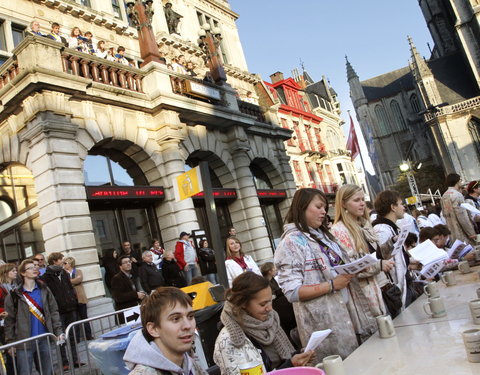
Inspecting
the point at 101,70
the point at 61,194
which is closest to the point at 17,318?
the point at 61,194

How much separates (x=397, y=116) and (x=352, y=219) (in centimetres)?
7528

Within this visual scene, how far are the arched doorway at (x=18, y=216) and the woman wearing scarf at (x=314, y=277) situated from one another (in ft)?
31.8

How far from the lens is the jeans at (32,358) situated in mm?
5293

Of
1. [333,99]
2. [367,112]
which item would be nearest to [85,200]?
[333,99]

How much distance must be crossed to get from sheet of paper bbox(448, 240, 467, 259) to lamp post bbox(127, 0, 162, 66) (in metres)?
11.2

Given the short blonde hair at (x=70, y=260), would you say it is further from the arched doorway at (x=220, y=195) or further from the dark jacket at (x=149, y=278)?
the arched doorway at (x=220, y=195)

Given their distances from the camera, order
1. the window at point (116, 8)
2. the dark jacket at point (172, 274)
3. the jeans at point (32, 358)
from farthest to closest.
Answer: the window at point (116, 8)
the dark jacket at point (172, 274)
the jeans at point (32, 358)

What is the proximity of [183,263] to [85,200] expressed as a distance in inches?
123

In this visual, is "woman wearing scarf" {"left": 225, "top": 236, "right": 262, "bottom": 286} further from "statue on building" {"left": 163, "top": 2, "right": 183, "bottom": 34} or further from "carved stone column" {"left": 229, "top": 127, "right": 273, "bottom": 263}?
"statue on building" {"left": 163, "top": 2, "right": 183, "bottom": 34}

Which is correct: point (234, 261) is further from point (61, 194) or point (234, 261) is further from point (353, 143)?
point (353, 143)

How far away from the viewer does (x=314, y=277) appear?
3250 mm

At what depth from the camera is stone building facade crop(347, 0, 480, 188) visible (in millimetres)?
47969

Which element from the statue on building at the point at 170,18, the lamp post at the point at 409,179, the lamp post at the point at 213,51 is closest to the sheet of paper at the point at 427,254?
the lamp post at the point at 213,51

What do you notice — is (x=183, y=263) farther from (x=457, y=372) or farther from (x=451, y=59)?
(x=451, y=59)
